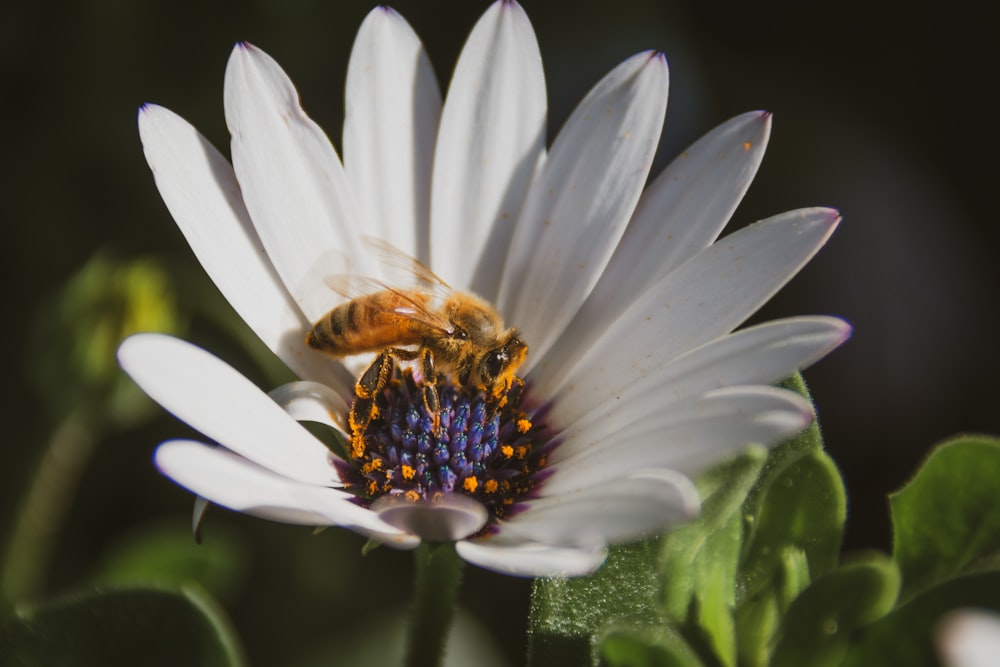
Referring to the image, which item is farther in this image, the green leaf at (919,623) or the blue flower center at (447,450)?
A: the blue flower center at (447,450)

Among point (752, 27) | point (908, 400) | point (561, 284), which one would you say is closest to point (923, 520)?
point (561, 284)

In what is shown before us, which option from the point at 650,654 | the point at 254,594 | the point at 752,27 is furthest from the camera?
the point at 752,27

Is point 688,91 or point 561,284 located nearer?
point 561,284

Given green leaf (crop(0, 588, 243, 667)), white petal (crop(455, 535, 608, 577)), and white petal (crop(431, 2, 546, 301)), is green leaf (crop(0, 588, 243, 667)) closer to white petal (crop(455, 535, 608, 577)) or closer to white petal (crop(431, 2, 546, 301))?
white petal (crop(455, 535, 608, 577))

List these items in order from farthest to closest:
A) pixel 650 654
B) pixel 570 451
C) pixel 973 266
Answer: pixel 973 266 < pixel 570 451 < pixel 650 654

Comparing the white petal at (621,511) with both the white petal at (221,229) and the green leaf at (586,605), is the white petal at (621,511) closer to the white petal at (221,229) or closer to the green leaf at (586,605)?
the green leaf at (586,605)

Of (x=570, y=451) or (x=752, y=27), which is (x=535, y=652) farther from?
(x=752, y=27)

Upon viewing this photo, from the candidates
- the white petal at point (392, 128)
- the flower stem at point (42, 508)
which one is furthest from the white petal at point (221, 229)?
the flower stem at point (42, 508)
